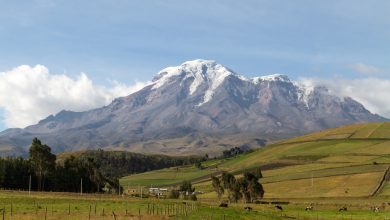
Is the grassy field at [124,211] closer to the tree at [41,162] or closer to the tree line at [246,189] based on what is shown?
the tree line at [246,189]

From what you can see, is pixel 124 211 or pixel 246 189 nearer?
pixel 124 211

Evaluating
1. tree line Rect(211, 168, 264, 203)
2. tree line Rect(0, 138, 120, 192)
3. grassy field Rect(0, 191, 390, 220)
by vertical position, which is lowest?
grassy field Rect(0, 191, 390, 220)

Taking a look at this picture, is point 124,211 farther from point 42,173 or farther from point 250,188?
point 250,188

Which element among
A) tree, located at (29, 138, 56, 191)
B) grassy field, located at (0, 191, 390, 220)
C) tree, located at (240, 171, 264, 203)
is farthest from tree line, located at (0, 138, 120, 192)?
tree, located at (240, 171, 264, 203)

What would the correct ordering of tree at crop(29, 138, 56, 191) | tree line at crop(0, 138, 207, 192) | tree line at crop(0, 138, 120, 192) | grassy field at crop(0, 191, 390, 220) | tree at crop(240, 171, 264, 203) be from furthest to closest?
1. tree at crop(240, 171, 264, 203)
2. tree at crop(29, 138, 56, 191)
3. tree line at crop(0, 138, 207, 192)
4. tree line at crop(0, 138, 120, 192)
5. grassy field at crop(0, 191, 390, 220)

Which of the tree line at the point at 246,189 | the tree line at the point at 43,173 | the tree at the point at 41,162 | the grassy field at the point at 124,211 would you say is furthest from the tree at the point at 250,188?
the tree at the point at 41,162

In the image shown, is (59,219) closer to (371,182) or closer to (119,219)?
(119,219)

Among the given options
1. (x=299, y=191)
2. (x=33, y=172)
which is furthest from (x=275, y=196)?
(x=33, y=172)

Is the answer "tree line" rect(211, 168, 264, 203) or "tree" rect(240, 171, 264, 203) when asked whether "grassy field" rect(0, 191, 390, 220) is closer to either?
"tree" rect(240, 171, 264, 203)

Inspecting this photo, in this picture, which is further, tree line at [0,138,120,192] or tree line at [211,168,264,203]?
tree line at [211,168,264,203]

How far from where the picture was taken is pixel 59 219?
62.9 metres

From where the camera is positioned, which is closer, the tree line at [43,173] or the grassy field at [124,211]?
the grassy field at [124,211]

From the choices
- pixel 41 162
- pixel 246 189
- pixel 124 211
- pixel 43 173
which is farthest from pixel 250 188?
pixel 124 211

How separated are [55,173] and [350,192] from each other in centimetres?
10241
